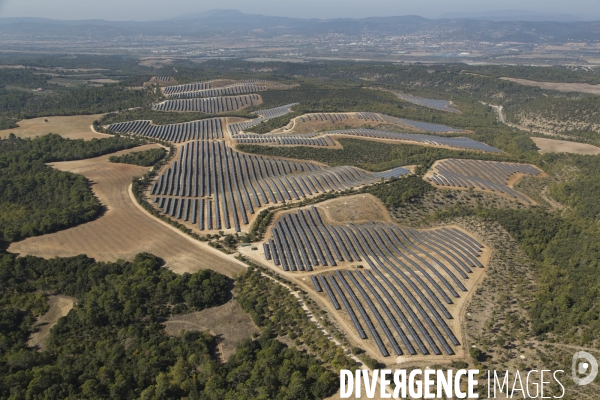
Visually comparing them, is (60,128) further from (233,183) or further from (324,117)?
(324,117)

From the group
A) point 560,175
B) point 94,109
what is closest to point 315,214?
point 560,175

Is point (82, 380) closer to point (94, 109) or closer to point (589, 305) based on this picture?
point (589, 305)

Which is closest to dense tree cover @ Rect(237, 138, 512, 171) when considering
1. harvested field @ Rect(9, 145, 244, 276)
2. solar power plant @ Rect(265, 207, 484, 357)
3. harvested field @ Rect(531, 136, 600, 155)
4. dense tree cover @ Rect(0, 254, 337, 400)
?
harvested field @ Rect(531, 136, 600, 155)

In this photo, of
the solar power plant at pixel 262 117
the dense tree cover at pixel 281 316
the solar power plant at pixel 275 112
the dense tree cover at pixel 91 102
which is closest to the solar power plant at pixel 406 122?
the solar power plant at pixel 275 112

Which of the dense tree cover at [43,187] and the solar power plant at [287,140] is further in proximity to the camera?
the solar power plant at [287,140]

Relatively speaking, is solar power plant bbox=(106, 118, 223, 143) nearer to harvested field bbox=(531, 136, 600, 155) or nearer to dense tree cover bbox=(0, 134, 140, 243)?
dense tree cover bbox=(0, 134, 140, 243)

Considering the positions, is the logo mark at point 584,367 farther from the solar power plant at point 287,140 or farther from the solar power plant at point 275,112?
the solar power plant at point 275,112

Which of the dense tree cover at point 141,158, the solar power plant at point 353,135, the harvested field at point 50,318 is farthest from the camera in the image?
the solar power plant at point 353,135
